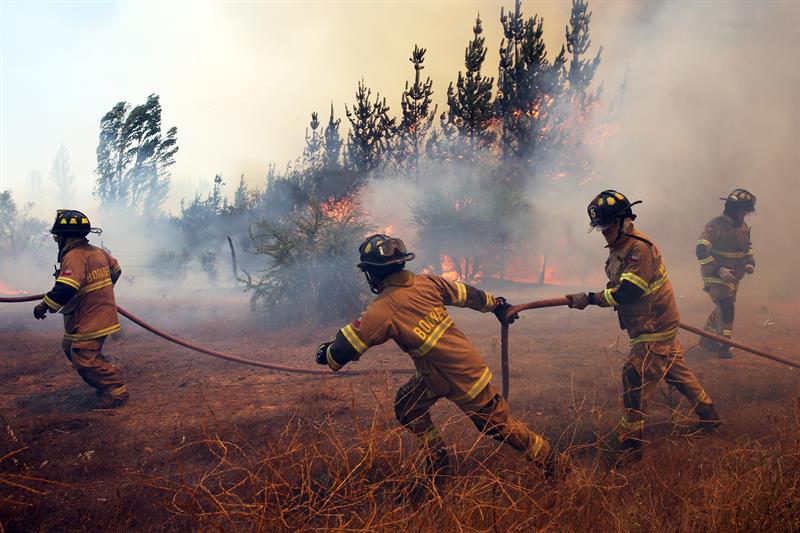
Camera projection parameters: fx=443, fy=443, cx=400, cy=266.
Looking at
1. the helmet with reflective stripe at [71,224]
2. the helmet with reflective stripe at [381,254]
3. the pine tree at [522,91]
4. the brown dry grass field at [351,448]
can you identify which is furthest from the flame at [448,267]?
the helmet with reflective stripe at [381,254]

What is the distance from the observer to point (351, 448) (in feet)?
6.29

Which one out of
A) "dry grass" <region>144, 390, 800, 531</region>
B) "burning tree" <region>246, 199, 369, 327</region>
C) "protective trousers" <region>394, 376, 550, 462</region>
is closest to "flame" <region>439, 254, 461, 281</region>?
"burning tree" <region>246, 199, 369, 327</region>

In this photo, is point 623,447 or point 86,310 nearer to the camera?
point 623,447

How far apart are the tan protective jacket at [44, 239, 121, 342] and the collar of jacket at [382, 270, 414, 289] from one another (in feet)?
12.4

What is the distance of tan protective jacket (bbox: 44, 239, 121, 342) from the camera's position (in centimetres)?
484

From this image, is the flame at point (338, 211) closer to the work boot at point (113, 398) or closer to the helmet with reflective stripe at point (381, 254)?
the work boot at point (113, 398)

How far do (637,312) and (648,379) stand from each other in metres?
0.56

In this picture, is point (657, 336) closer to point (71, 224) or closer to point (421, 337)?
point (421, 337)

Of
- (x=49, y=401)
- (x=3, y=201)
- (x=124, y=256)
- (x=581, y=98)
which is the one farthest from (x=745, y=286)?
(x=3, y=201)

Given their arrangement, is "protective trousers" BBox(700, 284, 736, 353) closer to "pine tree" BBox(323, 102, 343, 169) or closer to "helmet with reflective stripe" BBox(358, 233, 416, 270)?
"helmet with reflective stripe" BBox(358, 233, 416, 270)

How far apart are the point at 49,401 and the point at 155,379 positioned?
1.25 meters

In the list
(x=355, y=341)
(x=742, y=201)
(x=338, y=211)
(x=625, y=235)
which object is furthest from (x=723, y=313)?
(x=338, y=211)

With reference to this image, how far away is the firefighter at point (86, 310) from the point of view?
491cm

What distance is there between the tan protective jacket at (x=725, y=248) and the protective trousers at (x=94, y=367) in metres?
8.29
